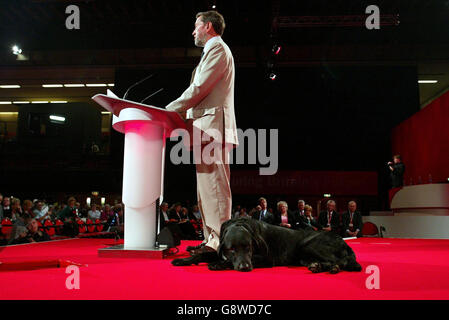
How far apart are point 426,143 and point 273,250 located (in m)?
9.40

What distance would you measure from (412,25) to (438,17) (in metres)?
0.80

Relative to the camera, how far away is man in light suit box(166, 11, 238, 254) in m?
2.09

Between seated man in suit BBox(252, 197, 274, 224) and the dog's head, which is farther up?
the dog's head

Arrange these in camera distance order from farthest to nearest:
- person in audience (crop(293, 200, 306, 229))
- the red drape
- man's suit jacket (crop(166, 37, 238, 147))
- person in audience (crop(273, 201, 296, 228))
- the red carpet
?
1. the red drape
2. person in audience (crop(273, 201, 296, 228))
3. person in audience (crop(293, 200, 306, 229))
4. man's suit jacket (crop(166, 37, 238, 147))
5. the red carpet

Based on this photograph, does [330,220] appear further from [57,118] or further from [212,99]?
[57,118]

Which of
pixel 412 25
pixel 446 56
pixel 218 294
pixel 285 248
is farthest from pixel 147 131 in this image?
pixel 446 56

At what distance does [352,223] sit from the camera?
6461mm

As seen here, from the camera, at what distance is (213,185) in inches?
82.7

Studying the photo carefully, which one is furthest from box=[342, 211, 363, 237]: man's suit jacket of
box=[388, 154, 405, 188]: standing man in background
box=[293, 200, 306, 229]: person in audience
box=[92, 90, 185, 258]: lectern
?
box=[92, 90, 185, 258]: lectern

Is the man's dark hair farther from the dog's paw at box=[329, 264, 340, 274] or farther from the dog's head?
the dog's paw at box=[329, 264, 340, 274]

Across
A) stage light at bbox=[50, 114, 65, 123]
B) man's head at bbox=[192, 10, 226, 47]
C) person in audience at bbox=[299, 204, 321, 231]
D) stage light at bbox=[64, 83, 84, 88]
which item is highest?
stage light at bbox=[64, 83, 84, 88]

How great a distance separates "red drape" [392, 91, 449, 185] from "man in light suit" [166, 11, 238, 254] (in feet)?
26.1

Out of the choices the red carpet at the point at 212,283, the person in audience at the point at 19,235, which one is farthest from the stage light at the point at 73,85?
the red carpet at the point at 212,283

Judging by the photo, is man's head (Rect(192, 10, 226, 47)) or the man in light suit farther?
man's head (Rect(192, 10, 226, 47))
